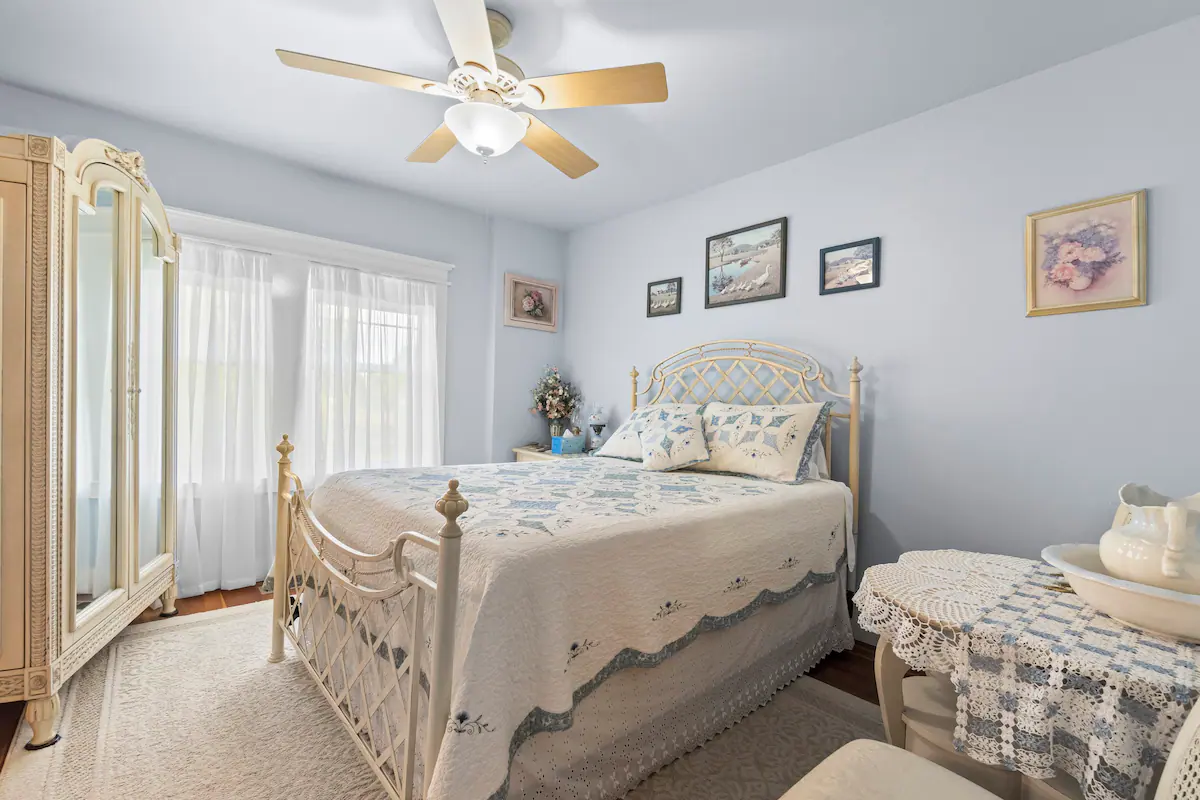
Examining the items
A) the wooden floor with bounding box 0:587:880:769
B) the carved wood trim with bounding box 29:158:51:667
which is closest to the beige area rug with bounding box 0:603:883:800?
the wooden floor with bounding box 0:587:880:769

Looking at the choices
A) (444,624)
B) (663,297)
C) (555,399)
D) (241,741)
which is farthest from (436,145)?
(241,741)

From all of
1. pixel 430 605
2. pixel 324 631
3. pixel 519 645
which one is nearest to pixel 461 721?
pixel 519 645

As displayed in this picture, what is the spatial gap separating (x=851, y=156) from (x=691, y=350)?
1.43 m

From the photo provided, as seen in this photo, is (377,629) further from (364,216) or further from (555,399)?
(364,216)

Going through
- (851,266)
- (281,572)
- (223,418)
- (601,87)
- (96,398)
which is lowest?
(281,572)

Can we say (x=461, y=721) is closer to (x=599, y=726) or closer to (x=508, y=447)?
(x=599, y=726)

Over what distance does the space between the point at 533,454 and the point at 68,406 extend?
2556 mm

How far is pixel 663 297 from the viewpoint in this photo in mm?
3799

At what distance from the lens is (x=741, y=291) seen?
3.32 meters

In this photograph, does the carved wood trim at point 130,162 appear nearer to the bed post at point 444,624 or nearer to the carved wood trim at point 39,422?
the carved wood trim at point 39,422

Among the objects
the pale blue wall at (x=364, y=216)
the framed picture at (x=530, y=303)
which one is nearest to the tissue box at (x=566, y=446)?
the pale blue wall at (x=364, y=216)

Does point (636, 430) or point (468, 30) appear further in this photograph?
point (636, 430)

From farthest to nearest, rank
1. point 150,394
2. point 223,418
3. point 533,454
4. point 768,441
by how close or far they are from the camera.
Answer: point 533,454
point 223,418
point 768,441
point 150,394

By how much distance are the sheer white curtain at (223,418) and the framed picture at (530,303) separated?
5.55 ft
